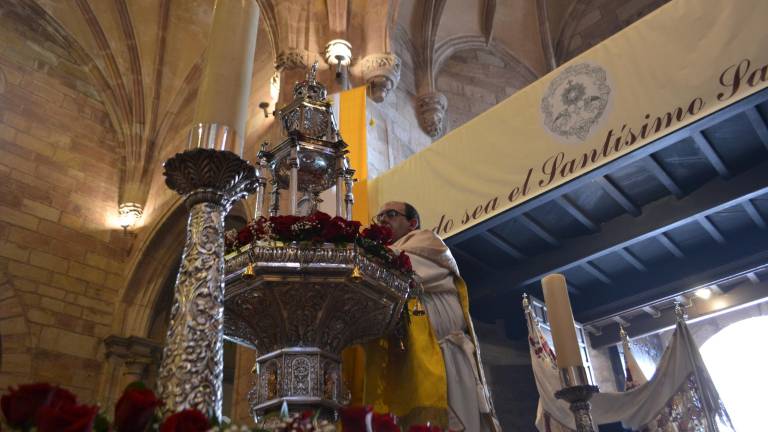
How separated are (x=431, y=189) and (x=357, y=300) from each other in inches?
121

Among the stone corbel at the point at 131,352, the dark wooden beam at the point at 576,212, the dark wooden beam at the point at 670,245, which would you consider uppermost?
the dark wooden beam at the point at 576,212

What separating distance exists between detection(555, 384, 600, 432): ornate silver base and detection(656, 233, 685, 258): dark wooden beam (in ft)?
10.7

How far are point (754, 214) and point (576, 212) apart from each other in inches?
56.4

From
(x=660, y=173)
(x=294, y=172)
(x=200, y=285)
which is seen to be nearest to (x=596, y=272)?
(x=660, y=173)

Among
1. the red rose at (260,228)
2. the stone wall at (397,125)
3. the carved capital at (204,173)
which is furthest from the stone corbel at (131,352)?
the carved capital at (204,173)

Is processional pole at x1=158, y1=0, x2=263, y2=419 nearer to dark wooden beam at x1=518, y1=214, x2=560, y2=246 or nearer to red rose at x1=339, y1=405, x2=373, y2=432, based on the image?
red rose at x1=339, y1=405, x2=373, y2=432

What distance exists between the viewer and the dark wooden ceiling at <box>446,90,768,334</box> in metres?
4.50

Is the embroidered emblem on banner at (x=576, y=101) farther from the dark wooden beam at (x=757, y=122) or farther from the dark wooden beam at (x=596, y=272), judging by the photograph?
the dark wooden beam at (x=596, y=272)

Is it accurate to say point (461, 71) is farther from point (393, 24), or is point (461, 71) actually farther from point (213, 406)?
point (213, 406)

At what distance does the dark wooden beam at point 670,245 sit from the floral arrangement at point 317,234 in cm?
381

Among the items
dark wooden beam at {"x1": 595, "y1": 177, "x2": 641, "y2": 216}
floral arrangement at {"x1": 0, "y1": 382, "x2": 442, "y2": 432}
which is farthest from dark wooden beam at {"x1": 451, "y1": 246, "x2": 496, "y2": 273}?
floral arrangement at {"x1": 0, "y1": 382, "x2": 442, "y2": 432}

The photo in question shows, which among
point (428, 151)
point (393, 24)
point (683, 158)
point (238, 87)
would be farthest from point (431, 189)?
point (238, 87)

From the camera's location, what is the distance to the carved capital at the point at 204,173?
1.61 metres

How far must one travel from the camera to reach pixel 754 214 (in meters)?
5.18
